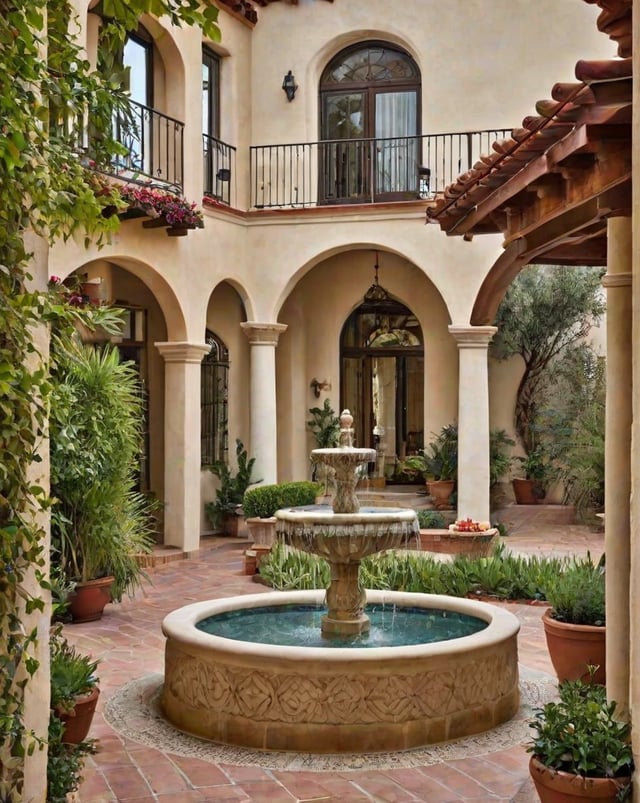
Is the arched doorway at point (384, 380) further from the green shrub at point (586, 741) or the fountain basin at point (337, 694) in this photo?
the green shrub at point (586, 741)

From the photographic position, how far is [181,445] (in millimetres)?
14117

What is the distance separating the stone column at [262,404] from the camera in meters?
15.9

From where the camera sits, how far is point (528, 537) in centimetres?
1487

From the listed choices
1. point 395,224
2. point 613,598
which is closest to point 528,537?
point 395,224

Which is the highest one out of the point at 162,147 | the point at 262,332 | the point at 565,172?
the point at 162,147

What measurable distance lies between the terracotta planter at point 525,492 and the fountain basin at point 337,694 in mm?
11542

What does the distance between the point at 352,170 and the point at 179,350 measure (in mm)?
4677

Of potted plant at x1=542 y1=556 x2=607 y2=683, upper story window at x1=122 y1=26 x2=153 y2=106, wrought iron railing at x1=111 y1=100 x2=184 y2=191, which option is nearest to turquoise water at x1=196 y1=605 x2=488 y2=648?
potted plant at x1=542 y1=556 x2=607 y2=683

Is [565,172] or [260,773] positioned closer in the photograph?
[565,172]

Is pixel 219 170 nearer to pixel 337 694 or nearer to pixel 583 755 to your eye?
pixel 337 694

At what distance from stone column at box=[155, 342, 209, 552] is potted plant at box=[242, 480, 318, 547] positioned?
0.91 m

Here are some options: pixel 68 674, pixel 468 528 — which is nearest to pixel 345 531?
pixel 68 674

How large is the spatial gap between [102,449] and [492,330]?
7.50 metres

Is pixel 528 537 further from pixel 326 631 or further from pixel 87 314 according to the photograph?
pixel 87 314
